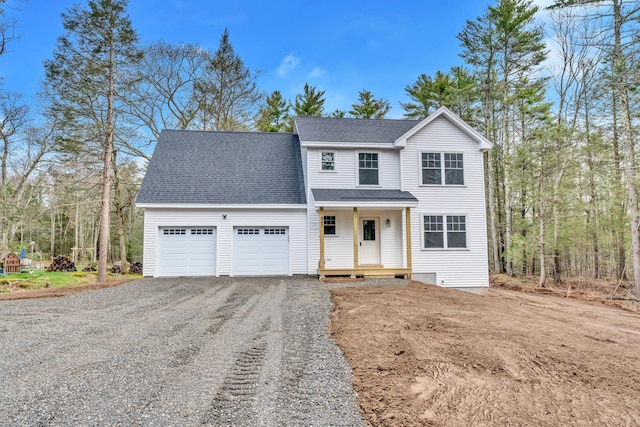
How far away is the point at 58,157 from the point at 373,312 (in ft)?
53.4

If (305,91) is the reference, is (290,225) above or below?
below

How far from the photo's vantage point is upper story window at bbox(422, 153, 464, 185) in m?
12.7

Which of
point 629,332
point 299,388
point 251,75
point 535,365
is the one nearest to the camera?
point 299,388

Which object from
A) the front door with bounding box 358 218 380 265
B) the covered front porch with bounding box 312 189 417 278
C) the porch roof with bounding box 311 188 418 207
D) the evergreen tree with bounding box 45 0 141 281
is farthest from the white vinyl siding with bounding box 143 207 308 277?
the evergreen tree with bounding box 45 0 141 281

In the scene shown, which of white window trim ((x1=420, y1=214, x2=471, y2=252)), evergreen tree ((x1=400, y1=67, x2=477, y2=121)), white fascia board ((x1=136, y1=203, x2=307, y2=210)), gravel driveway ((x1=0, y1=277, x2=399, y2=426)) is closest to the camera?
gravel driveway ((x1=0, y1=277, x2=399, y2=426))

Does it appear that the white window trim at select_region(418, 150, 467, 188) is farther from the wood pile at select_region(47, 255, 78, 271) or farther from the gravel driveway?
the wood pile at select_region(47, 255, 78, 271)

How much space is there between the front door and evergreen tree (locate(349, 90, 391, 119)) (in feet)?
54.3

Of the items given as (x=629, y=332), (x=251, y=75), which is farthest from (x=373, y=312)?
(x=251, y=75)

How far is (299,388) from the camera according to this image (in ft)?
11.0

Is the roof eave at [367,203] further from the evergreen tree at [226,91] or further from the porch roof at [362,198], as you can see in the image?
the evergreen tree at [226,91]

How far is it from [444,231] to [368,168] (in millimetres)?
3660

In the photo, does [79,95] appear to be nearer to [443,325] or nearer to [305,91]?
[443,325]

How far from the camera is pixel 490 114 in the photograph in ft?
65.5

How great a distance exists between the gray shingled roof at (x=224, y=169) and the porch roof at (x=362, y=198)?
128cm
